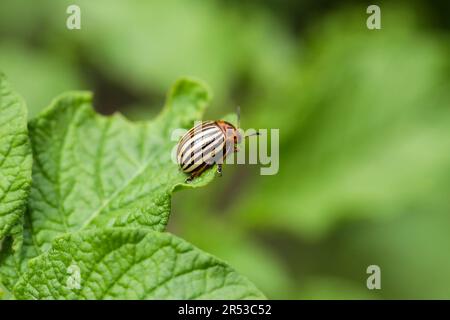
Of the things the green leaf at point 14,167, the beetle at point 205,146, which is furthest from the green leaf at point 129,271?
the beetle at point 205,146

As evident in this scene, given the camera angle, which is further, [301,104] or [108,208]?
[301,104]

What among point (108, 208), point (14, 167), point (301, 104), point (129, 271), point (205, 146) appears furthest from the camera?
point (301, 104)

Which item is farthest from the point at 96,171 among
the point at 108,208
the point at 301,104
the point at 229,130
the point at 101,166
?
the point at 301,104

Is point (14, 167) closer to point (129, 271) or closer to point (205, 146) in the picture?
point (129, 271)

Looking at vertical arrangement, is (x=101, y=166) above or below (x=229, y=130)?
below

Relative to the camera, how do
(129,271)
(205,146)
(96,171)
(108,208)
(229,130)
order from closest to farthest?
(129,271), (108,208), (96,171), (205,146), (229,130)

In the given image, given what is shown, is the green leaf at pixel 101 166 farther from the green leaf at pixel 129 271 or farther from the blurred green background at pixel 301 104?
the blurred green background at pixel 301 104
